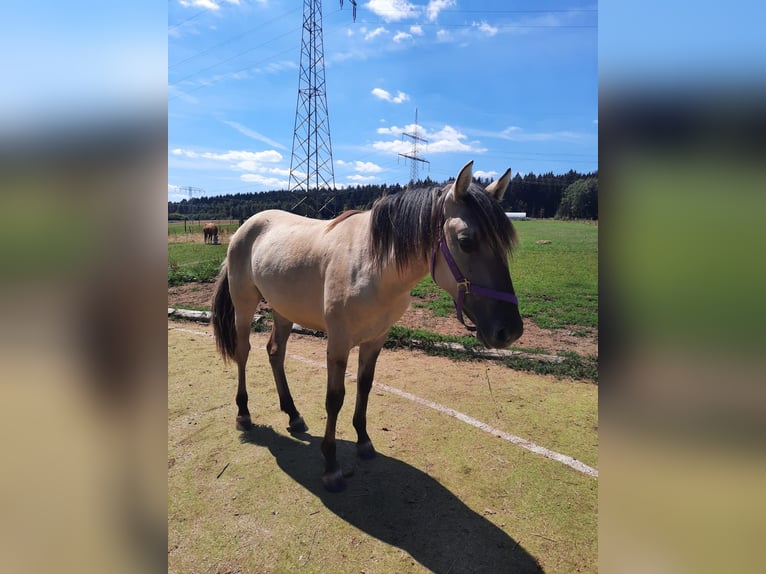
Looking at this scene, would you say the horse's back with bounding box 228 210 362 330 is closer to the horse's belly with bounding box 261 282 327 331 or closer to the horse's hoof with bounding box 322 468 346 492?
the horse's belly with bounding box 261 282 327 331

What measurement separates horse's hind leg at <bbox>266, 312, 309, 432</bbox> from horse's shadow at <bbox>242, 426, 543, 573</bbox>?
29cm

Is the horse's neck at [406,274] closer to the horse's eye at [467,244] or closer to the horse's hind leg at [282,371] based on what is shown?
the horse's eye at [467,244]

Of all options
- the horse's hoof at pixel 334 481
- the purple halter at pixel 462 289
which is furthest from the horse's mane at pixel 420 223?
the horse's hoof at pixel 334 481

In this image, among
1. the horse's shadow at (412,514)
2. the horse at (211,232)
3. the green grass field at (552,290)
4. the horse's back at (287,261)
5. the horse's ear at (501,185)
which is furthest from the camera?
the horse at (211,232)

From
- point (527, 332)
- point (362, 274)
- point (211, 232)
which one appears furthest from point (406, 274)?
point (211, 232)

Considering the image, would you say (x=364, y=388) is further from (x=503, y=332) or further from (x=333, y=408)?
(x=503, y=332)

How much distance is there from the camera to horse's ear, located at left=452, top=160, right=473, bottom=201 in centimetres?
217

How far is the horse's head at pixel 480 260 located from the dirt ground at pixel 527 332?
4252mm

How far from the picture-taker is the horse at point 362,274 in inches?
86.5

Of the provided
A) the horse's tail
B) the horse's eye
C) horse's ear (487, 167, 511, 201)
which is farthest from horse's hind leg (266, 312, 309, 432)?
horse's ear (487, 167, 511, 201)
